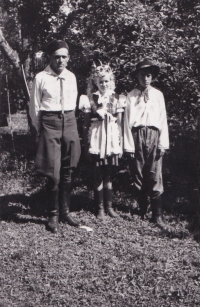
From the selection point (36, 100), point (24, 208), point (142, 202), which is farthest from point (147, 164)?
point (24, 208)

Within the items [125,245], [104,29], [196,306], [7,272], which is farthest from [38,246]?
[104,29]

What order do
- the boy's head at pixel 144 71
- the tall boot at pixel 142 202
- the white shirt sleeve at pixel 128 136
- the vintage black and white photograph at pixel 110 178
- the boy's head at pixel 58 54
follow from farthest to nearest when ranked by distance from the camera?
the tall boot at pixel 142 202
the white shirt sleeve at pixel 128 136
the boy's head at pixel 144 71
the boy's head at pixel 58 54
the vintage black and white photograph at pixel 110 178

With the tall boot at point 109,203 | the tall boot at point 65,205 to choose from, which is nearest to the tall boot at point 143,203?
the tall boot at point 109,203

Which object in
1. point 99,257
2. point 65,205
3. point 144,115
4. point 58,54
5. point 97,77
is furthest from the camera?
point 65,205

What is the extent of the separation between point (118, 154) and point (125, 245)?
1177 millimetres

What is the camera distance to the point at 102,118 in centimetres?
513

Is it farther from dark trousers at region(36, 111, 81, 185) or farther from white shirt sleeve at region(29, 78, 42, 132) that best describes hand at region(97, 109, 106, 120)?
white shirt sleeve at region(29, 78, 42, 132)

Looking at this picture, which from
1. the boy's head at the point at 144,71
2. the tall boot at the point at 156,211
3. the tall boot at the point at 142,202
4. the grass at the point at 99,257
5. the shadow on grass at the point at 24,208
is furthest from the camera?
the shadow on grass at the point at 24,208

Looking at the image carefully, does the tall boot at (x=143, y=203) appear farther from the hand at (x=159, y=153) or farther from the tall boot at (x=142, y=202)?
the hand at (x=159, y=153)

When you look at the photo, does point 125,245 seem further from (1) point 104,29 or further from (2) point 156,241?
(1) point 104,29

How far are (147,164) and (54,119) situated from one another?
1.25 m

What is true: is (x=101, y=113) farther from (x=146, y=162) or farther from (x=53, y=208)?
(x=53, y=208)

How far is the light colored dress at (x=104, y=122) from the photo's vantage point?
5133mm

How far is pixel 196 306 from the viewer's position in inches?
134
